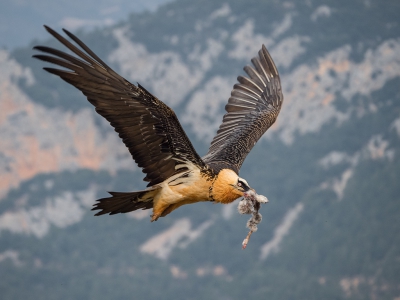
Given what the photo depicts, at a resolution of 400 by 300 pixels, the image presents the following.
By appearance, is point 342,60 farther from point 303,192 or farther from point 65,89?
point 65,89

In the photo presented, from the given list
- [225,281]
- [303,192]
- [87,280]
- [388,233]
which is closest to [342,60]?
[303,192]

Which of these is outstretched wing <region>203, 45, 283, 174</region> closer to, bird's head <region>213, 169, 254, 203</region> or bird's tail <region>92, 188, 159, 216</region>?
bird's tail <region>92, 188, 159, 216</region>

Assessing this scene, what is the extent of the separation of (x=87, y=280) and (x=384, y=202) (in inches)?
1939

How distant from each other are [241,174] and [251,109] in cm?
11462

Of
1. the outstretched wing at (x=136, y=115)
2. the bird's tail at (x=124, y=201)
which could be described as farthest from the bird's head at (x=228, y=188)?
the bird's tail at (x=124, y=201)

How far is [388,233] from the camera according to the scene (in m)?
117

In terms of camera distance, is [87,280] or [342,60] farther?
[342,60]

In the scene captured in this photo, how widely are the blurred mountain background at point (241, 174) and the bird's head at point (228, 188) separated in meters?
95.7

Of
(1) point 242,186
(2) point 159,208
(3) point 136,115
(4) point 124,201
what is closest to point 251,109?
(2) point 159,208

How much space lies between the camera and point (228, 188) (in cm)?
1191

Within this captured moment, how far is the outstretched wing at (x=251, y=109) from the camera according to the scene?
1519cm

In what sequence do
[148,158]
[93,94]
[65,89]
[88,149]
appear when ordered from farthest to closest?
[65,89]
[88,149]
[148,158]
[93,94]

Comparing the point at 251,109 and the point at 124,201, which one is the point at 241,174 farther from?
the point at 124,201

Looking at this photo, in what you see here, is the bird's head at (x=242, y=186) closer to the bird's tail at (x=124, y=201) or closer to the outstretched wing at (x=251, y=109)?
the bird's tail at (x=124, y=201)
